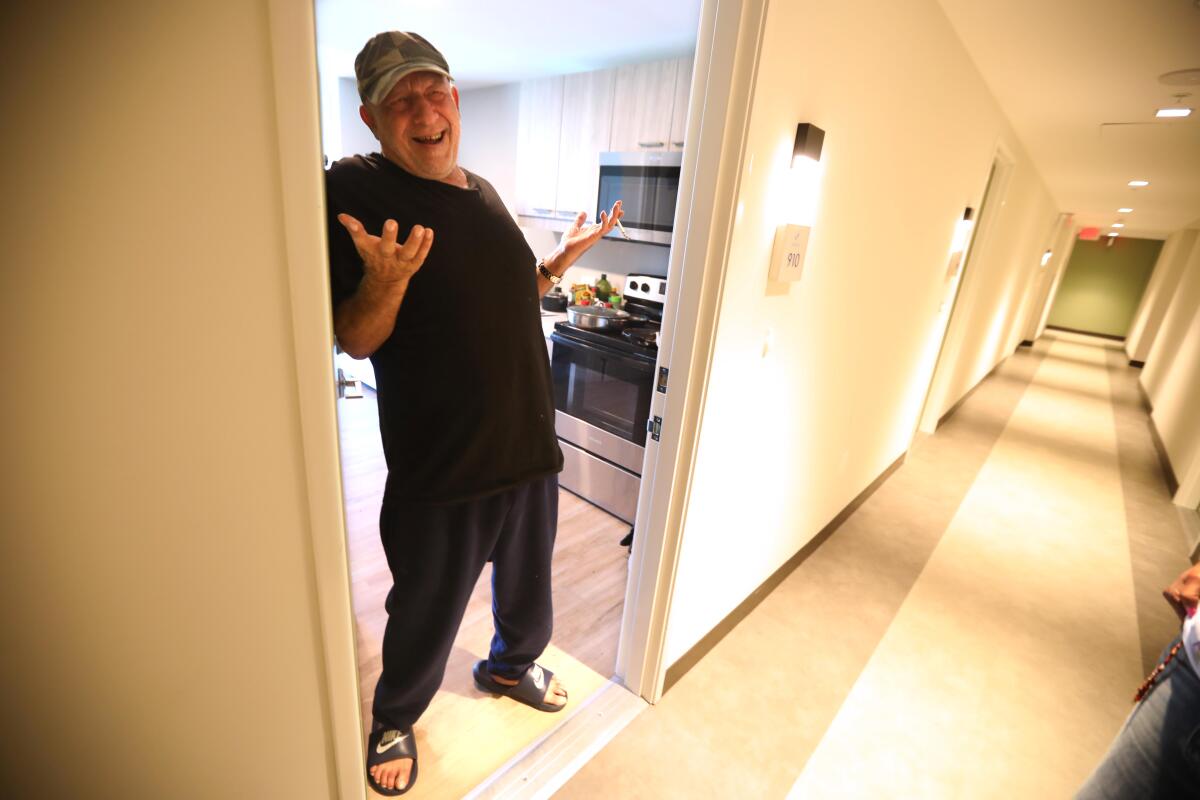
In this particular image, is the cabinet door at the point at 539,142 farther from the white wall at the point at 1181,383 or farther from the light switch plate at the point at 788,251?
the white wall at the point at 1181,383

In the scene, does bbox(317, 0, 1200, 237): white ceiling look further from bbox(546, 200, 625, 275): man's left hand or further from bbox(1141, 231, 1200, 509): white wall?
bbox(1141, 231, 1200, 509): white wall

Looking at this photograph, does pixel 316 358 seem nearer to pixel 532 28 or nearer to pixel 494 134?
pixel 532 28

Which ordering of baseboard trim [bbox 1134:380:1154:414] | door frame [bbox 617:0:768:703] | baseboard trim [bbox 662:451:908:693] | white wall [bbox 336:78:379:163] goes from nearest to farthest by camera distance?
door frame [bbox 617:0:768:703], baseboard trim [bbox 662:451:908:693], white wall [bbox 336:78:379:163], baseboard trim [bbox 1134:380:1154:414]

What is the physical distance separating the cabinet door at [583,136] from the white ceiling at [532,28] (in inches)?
3.6

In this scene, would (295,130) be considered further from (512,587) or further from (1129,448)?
(1129,448)

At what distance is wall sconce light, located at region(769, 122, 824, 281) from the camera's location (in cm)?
131

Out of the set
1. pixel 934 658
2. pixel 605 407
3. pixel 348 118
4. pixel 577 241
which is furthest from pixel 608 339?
pixel 348 118

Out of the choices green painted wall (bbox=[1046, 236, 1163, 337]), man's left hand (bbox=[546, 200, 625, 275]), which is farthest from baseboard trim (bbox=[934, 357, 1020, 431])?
green painted wall (bbox=[1046, 236, 1163, 337])

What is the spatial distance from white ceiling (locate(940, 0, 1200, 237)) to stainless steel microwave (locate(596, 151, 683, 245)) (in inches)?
46.4

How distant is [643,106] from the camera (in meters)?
2.72

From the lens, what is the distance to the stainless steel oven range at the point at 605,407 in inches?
94.6

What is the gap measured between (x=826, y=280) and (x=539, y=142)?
231 centimetres

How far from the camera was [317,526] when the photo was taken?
657mm

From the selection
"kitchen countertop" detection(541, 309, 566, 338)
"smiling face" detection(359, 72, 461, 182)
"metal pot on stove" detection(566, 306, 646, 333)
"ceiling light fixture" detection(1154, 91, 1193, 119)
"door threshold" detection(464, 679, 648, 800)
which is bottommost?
"door threshold" detection(464, 679, 648, 800)
